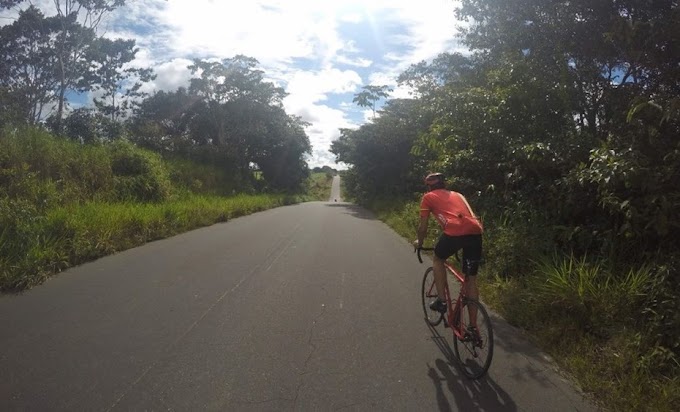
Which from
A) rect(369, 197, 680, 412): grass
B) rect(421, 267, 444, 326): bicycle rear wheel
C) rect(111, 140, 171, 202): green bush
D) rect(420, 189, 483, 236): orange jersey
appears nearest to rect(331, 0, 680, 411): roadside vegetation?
rect(369, 197, 680, 412): grass

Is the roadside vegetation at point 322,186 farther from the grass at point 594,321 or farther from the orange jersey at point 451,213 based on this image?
the orange jersey at point 451,213

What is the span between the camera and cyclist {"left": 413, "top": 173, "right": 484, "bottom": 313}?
4.41m

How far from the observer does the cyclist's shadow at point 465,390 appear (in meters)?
3.49

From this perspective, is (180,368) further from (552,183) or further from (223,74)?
(223,74)

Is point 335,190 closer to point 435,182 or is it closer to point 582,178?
point 582,178

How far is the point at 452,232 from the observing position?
14.6ft

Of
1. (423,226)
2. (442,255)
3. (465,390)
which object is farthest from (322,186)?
(465,390)

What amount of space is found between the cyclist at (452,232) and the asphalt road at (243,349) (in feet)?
2.36

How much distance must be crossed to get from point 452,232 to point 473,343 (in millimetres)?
1083

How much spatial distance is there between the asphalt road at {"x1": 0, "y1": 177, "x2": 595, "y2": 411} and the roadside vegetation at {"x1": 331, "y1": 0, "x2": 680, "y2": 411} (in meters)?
0.62

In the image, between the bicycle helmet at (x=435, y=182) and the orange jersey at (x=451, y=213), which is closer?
the orange jersey at (x=451, y=213)

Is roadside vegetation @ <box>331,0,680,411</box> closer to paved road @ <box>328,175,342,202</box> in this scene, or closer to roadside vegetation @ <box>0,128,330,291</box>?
roadside vegetation @ <box>0,128,330,291</box>

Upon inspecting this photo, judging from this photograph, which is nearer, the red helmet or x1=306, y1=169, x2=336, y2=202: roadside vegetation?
the red helmet

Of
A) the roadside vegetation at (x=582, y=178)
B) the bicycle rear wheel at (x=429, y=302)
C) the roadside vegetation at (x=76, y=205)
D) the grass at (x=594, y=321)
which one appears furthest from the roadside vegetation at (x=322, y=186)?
the bicycle rear wheel at (x=429, y=302)
